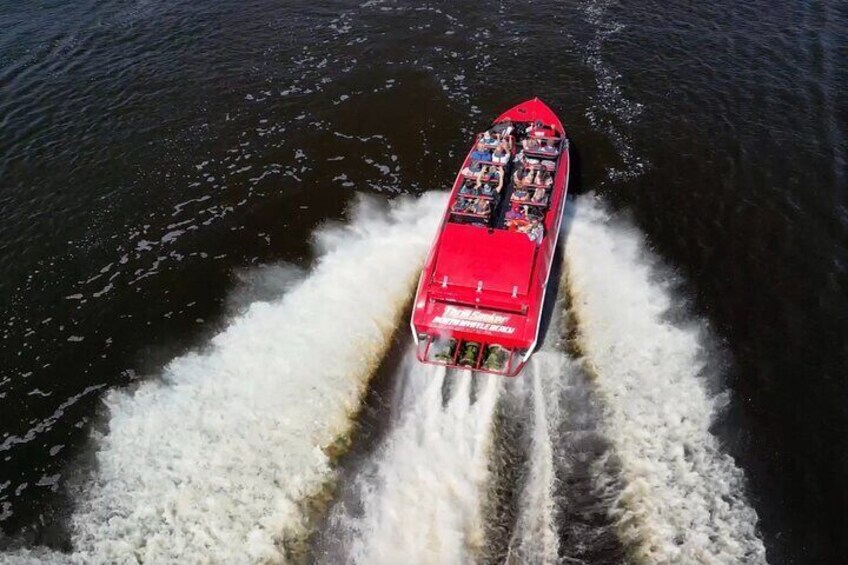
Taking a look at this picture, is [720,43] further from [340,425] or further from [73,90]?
[73,90]

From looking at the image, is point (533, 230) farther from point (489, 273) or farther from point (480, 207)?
point (489, 273)

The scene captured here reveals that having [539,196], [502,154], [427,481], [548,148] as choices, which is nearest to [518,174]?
[502,154]

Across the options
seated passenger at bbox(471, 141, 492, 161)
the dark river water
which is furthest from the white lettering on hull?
seated passenger at bbox(471, 141, 492, 161)

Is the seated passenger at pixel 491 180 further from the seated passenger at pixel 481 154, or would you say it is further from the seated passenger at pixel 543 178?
the seated passenger at pixel 543 178

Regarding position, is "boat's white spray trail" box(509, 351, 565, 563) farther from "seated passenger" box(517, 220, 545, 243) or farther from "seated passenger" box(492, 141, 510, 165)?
"seated passenger" box(492, 141, 510, 165)

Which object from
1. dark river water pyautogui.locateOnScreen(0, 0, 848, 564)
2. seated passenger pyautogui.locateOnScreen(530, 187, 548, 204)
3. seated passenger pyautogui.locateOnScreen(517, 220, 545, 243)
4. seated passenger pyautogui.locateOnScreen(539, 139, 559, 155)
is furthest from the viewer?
seated passenger pyautogui.locateOnScreen(539, 139, 559, 155)

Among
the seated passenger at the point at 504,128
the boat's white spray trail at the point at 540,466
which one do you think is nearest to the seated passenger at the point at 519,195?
the seated passenger at the point at 504,128

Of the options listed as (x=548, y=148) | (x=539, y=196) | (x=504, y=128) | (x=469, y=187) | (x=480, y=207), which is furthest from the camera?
(x=504, y=128)
